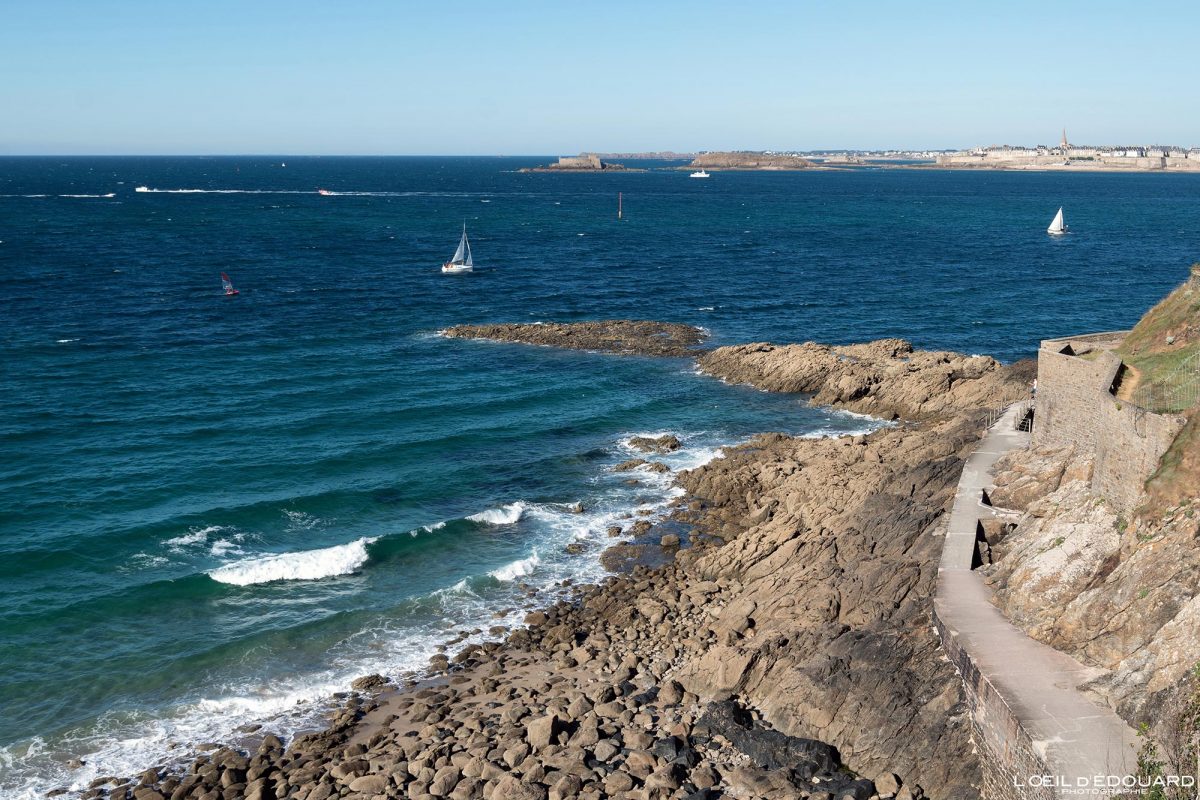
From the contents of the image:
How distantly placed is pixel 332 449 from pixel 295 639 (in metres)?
16.8

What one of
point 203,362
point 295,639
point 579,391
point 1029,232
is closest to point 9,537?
point 295,639

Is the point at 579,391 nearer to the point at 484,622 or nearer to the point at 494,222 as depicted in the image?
the point at 484,622

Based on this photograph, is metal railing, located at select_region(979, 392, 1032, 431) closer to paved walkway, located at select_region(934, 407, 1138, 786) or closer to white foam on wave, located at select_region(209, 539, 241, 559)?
paved walkway, located at select_region(934, 407, 1138, 786)

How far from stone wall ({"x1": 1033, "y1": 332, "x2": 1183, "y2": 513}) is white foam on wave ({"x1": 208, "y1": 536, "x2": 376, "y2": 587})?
1009 inches

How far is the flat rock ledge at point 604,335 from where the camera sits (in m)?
68.1

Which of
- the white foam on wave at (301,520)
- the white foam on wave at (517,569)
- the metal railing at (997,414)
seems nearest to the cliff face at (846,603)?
the metal railing at (997,414)

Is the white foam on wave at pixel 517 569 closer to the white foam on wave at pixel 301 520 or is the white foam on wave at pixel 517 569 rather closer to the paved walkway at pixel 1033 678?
the white foam on wave at pixel 301 520

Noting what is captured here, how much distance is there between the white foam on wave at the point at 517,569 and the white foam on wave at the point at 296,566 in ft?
17.8

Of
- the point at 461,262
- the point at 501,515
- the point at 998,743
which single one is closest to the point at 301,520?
the point at 501,515

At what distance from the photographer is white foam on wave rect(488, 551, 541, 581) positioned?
35.4m

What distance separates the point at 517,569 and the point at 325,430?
18497 mm

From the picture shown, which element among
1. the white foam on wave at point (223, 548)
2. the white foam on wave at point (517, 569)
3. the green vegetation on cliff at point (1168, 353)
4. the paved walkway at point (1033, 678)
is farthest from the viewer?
the white foam on wave at point (223, 548)

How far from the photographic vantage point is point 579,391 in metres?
57.7

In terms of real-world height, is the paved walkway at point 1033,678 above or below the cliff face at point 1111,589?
below
